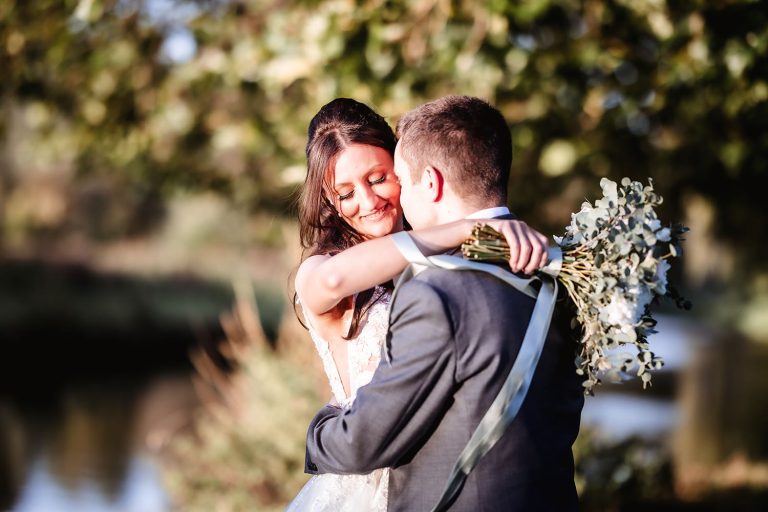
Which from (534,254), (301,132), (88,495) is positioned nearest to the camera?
(534,254)

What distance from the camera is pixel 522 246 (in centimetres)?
228

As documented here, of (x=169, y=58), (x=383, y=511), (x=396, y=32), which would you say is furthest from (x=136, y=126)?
(x=383, y=511)

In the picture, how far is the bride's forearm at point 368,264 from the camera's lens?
7.77ft

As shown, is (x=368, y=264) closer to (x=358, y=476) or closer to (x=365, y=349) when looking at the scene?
(x=365, y=349)

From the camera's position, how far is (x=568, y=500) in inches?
95.7

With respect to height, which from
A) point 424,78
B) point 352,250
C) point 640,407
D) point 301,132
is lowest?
point 640,407

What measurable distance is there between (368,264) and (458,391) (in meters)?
0.43

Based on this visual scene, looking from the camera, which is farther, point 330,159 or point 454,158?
point 330,159

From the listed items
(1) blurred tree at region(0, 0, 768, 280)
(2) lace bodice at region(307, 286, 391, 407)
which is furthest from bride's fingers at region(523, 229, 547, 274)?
(1) blurred tree at region(0, 0, 768, 280)

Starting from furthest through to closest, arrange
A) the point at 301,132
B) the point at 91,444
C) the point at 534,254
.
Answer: the point at 91,444, the point at 301,132, the point at 534,254

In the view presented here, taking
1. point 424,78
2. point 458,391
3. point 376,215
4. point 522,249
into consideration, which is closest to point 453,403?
point 458,391

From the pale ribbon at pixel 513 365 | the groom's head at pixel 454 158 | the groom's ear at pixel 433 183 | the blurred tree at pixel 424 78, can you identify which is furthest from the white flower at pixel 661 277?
the blurred tree at pixel 424 78

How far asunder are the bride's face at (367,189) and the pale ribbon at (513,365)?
2.45 feet

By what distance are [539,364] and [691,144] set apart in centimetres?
482
